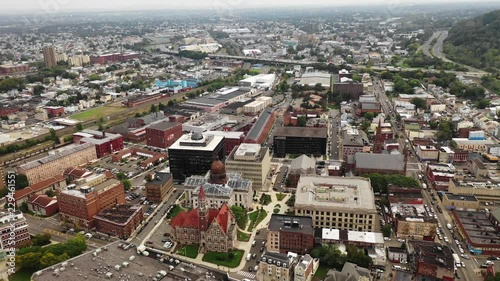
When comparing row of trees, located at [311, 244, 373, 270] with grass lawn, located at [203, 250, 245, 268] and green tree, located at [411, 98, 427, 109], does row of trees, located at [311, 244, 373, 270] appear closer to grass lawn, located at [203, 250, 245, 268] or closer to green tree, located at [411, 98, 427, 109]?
grass lawn, located at [203, 250, 245, 268]

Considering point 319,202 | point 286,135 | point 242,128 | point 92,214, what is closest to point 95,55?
point 242,128

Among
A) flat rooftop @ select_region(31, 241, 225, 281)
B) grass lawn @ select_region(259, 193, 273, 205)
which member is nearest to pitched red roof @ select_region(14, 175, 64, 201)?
flat rooftop @ select_region(31, 241, 225, 281)

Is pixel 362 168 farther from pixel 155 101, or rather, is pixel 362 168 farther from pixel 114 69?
pixel 114 69

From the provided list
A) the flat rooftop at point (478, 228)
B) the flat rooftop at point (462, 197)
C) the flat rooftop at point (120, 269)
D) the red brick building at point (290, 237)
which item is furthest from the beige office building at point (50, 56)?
the flat rooftop at point (478, 228)

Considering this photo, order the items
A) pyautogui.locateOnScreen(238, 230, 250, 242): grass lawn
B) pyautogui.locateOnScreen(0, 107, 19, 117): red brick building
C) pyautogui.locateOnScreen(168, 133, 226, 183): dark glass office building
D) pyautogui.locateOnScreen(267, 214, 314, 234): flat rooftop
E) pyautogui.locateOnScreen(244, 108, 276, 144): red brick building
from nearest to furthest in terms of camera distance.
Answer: pyautogui.locateOnScreen(267, 214, 314, 234): flat rooftop → pyautogui.locateOnScreen(238, 230, 250, 242): grass lawn → pyautogui.locateOnScreen(168, 133, 226, 183): dark glass office building → pyautogui.locateOnScreen(244, 108, 276, 144): red brick building → pyautogui.locateOnScreen(0, 107, 19, 117): red brick building

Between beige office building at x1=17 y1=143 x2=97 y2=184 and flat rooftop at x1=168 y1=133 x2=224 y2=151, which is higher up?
flat rooftop at x1=168 y1=133 x2=224 y2=151

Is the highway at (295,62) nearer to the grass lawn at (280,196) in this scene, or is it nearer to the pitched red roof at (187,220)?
the grass lawn at (280,196)
